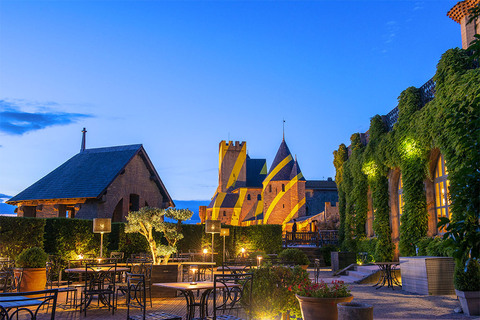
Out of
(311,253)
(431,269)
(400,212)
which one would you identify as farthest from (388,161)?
(311,253)

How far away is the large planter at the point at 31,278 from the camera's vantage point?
11.2 metres

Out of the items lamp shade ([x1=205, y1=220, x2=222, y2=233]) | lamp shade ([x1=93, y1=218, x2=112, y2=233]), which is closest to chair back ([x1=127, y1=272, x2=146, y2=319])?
lamp shade ([x1=93, y1=218, x2=112, y2=233])

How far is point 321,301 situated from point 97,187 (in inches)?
738

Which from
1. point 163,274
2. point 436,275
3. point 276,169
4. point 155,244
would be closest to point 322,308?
point 163,274

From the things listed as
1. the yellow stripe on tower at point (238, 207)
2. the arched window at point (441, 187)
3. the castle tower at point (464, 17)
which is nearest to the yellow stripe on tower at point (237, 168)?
the yellow stripe on tower at point (238, 207)

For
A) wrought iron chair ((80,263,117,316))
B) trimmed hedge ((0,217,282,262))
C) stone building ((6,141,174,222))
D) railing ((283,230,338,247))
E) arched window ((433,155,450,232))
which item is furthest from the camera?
railing ((283,230,338,247))

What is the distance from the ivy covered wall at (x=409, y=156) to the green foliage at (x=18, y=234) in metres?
12.6

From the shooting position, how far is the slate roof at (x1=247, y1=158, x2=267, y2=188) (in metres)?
70.8

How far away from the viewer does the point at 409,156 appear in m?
14.9

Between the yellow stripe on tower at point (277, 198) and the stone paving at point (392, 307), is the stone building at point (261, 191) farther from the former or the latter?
the stone paving at point (392, 307)

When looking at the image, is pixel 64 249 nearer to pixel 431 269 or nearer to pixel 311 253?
pixel 431 269

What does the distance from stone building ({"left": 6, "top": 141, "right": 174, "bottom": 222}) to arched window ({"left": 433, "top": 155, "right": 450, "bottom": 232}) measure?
15.7m

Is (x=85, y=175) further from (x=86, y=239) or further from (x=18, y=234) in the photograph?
(x=18, y=234)

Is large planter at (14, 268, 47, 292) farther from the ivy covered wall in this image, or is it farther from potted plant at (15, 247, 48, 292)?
the ivy covered wall
